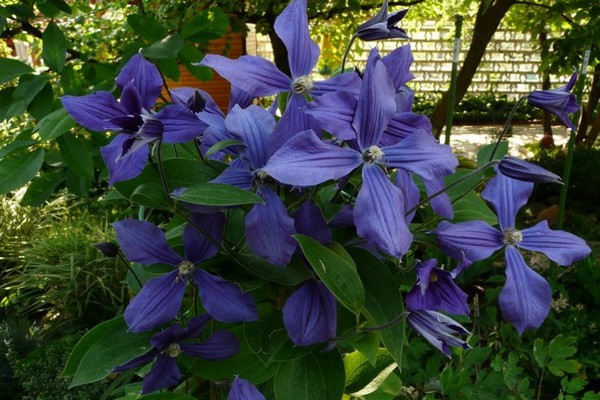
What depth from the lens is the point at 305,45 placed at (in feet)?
1.93

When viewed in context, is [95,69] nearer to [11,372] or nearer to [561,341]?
[561,341]

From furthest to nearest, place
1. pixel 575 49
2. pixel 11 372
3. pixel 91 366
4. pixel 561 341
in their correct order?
pixel 575 49
pixel 11 372
pixel 561 341
pixel 91 366

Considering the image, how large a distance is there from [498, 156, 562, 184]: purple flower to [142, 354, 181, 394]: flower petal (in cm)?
40

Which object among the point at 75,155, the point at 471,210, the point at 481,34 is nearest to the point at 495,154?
the point at 471,210

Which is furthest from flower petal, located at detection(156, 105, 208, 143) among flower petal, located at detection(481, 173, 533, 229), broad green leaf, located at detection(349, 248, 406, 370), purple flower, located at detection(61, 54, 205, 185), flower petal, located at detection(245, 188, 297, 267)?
flower petal, located at detection(481, 173, 533, 229)

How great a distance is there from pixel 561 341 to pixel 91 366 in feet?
3.29

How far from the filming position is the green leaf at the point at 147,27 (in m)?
1.21

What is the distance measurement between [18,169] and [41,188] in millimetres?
223

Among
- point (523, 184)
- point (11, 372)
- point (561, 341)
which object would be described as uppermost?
point (523, 184)

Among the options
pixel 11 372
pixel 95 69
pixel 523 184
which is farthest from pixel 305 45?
pixel 11 372

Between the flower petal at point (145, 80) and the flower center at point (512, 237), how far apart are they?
0.38 metres

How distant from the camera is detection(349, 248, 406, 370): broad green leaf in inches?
23.0

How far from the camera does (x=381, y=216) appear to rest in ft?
1.59

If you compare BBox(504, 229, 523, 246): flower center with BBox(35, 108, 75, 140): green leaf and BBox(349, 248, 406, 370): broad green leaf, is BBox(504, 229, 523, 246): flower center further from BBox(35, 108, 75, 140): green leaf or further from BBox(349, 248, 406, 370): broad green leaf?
BBox(35, 108, 75, 140): green leaf
